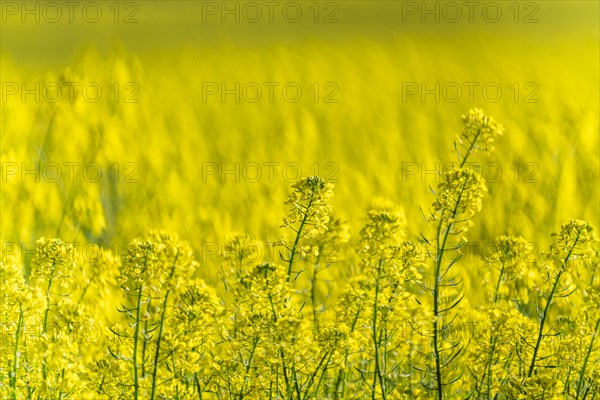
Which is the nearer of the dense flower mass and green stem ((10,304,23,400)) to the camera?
the dense flower mass

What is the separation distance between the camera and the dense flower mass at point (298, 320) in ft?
8.18

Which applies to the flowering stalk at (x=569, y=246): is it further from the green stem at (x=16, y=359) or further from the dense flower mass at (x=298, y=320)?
the green stem at (x=16, y=359)

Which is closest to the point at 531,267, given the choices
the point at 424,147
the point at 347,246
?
the point at 347,246

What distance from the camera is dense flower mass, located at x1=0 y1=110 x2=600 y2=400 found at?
2492 millimetres

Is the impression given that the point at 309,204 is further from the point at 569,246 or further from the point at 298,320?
the point at 569,246

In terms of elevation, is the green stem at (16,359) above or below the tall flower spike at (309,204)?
below

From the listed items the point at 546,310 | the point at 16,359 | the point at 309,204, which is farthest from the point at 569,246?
the point at 16,359

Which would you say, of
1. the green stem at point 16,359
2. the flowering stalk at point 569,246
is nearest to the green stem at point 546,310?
the flowering stalk at point 569,246

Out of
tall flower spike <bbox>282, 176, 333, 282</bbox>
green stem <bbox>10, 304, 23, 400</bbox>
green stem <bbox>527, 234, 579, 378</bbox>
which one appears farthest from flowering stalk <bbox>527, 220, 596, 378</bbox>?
green stem <bbox>10, 304, 23, 400</bbox>

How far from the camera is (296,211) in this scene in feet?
8.54

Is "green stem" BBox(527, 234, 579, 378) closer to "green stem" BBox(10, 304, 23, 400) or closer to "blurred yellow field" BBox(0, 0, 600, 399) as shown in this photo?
"blurred yellow field" BBox(0, 0, 600, 399)

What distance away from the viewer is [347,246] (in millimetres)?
3963

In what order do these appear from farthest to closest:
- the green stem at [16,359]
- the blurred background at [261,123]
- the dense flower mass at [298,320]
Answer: the blurred background at [261,123] < the green stem at [16,359] < the dense flower mass at [298,320]

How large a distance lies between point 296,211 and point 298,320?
11.6 inches
